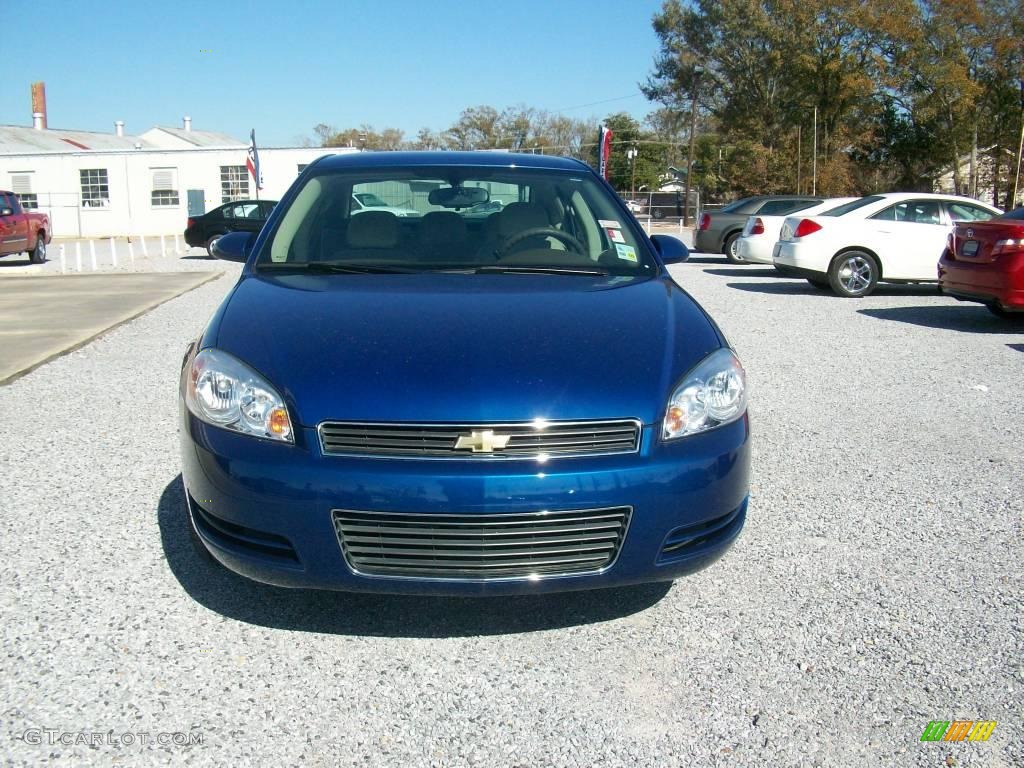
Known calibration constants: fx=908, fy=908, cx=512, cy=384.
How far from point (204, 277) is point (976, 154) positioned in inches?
1510

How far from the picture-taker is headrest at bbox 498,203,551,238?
3.92 meters

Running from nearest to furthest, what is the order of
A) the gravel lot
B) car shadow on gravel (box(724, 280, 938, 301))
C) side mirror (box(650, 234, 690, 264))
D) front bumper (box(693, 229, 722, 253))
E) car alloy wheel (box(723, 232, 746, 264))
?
the gravel lot, side mirror (box(650, 234, 690, 264)), car shadow on gravel (box(724, 280, 938, 301)), car alloy wheel (box(723, 232, 746, 264)), front bumper (box(693, 229, 722, 253))

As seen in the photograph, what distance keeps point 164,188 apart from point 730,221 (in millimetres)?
27851

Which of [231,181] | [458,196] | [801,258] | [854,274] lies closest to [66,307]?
[458,196]

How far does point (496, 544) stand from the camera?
2.53 metres

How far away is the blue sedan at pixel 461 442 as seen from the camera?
2494mm

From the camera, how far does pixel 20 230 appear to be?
1881 centimetres

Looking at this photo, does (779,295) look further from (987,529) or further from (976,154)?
(976,154)

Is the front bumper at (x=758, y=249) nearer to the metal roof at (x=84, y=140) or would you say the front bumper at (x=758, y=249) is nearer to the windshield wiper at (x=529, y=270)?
the windshield wiper at (x=529, y=270)

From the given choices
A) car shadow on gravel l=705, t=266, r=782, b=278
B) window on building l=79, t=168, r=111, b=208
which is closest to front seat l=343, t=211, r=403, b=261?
car shadow on gravel l=705, t=266, r=782, b=278

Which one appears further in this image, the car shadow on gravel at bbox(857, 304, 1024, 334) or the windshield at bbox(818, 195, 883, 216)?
the windshield at bbox(818, 195, 883, 216)

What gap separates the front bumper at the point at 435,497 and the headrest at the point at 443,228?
1418 mm

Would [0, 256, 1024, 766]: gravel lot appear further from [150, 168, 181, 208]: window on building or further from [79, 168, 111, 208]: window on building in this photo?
[79, 168, 111, 208]: window on building

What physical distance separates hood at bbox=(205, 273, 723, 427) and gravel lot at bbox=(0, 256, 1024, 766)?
30.3 inches
